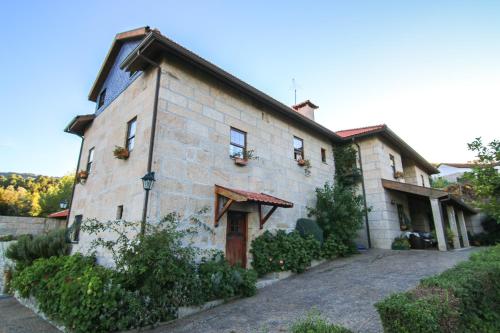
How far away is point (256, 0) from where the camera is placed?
8203 millimetres

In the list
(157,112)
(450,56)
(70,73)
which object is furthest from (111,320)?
(450,56)

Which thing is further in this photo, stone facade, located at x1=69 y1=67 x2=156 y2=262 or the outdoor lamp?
stone facade, located at x1=69 y1=67 x2=156 y2=262

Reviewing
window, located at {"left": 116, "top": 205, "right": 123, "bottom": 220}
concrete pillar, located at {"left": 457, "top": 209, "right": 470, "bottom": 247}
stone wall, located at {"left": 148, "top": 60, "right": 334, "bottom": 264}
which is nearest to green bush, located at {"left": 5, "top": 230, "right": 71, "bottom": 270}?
window, located at {"left": 116, "top": 205, "right": 123, "bottom": 220}

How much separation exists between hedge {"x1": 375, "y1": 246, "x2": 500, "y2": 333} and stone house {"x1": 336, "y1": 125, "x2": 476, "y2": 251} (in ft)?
24.6

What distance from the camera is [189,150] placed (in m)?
7.50

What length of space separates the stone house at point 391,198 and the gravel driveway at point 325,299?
3256 millimetres

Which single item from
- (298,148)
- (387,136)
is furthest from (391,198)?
(298,148)

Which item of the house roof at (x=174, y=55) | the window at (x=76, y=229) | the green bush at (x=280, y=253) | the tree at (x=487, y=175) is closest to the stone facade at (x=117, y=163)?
the window at (x=76, y=229)

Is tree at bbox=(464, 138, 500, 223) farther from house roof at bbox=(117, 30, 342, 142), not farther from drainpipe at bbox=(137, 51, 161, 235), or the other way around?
drainpipe at bbox=(137, 51, 161, 235)

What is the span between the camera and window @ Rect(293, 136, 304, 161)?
11563 millimetres

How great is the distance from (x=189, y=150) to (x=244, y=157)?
7.28ft

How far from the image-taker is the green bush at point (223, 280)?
612 centimetres

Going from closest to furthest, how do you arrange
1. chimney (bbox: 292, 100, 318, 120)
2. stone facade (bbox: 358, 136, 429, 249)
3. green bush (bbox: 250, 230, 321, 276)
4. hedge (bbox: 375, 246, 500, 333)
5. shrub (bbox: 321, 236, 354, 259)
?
1. hedge (bbox: 375, 246, 500, 333)
2. green bush (bbox: 250, 230, 321, 276)
3. shrub (bbox: 321, 236, 354, 259)
4. stone facade (bbox: 358, 136, 429, 249)
5. chimney (bbox: 292, 100, 318, 120)

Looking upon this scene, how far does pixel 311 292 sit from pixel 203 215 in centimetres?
348
